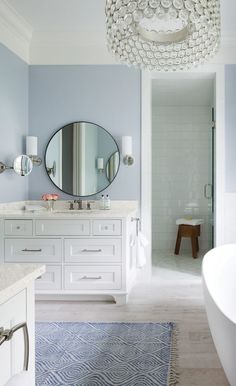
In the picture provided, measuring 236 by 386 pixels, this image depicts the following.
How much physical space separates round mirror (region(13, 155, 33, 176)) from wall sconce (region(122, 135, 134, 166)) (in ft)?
3.26

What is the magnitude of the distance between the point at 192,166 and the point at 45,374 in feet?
15.4

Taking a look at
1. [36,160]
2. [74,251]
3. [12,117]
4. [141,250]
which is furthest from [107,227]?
[12,117]

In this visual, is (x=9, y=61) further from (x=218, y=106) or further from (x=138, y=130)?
(x=218, y=106)

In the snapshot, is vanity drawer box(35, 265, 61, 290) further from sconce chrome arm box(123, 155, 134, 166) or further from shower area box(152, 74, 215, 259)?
shower area box(152, 74, 215, 259)

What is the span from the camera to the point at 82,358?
2.37m

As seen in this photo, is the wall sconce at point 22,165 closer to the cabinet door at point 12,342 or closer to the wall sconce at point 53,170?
the wall sconce at point 53,170

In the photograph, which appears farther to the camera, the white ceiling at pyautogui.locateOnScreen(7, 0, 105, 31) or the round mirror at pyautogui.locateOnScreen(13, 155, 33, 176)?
the round mirror at pyautogui.locateOnScreen(13, 155, 33, 176)

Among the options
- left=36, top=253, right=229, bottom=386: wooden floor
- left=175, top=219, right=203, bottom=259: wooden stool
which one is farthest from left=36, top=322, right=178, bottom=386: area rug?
left=175, top=219, right=203, bottom=259: wooden stool

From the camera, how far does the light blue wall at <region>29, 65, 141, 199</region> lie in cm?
422

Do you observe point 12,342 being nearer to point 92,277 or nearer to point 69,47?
point 92,277

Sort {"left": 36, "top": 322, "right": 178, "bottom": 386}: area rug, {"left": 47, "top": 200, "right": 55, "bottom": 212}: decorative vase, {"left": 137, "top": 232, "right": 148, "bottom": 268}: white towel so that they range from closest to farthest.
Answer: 1. {"left": 36, "top": 322, "right": 178, "bottom": 386}: area rug
2. {"left": 137, "top": 232, "right": 148, "bottom": 268}: white towel
3. {"left": 47, "top": 200, "right": 55, "bottom": 212}: decorative vase

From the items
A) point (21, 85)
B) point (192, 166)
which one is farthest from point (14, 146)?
point (192, 166)

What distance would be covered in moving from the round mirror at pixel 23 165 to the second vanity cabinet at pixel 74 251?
604 millimetres

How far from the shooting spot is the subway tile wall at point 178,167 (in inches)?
248
